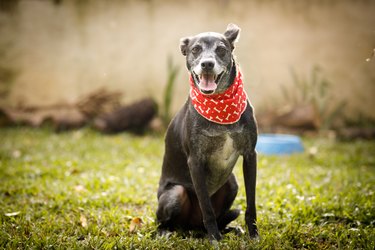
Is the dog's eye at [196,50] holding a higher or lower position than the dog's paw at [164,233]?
higher

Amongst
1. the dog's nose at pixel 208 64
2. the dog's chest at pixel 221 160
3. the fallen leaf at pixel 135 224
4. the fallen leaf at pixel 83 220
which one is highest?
the dog's nose at pixel 208 64

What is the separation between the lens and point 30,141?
26.5ft

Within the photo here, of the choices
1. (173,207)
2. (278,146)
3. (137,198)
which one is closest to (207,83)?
(173,207)

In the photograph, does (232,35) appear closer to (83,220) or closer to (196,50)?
(196,50)

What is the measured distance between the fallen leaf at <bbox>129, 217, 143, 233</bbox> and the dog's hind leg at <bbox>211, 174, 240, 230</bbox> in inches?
27.4

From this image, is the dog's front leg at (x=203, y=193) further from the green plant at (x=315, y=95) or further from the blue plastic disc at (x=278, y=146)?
the green plant at (x=315, y=95)

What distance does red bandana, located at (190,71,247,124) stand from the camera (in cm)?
299

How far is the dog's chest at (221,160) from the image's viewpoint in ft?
10.0

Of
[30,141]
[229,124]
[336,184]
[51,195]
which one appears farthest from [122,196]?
[30,141]

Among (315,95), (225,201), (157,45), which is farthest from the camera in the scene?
(157,45)

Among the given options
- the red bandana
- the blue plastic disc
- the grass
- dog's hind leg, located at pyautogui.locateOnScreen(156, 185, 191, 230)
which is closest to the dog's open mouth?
the red bandana

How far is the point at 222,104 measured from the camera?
9.84ft

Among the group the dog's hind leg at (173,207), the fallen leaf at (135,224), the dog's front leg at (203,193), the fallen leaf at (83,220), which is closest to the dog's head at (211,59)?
the dog's front leg at (203,193)

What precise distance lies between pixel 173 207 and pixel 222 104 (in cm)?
90
